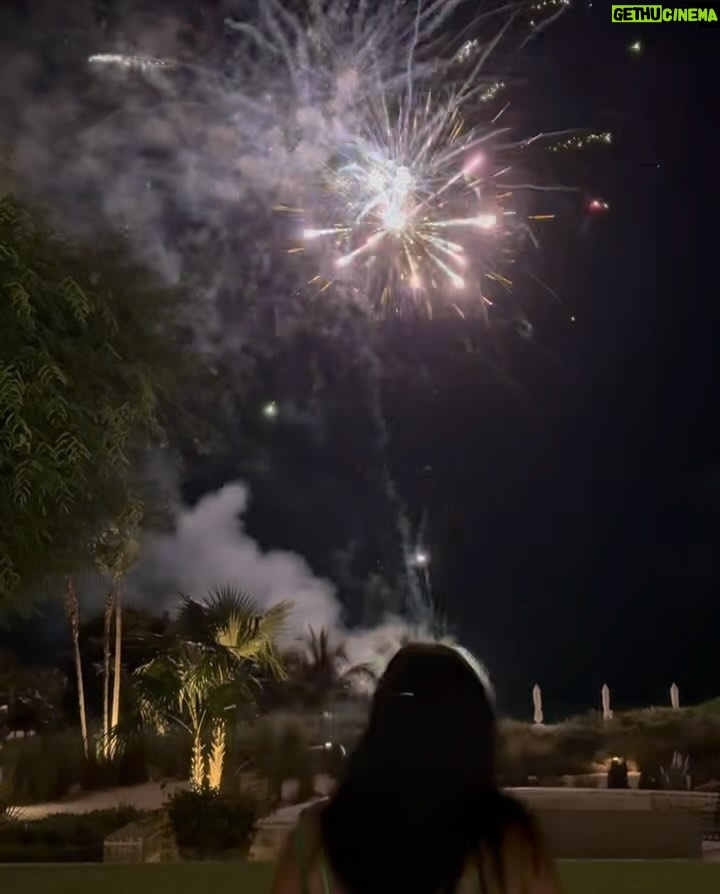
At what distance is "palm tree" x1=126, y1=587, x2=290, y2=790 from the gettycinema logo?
6469 millimetres

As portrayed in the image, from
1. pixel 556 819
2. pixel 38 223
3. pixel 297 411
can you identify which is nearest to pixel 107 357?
pixel 38 223

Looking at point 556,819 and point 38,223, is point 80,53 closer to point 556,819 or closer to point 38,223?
point 38,223

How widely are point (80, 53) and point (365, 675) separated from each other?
20.9 ft

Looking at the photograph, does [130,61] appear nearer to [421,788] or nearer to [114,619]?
[114,619]

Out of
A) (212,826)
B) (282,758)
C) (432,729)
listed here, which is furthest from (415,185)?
(432,729)

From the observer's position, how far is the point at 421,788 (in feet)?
4.45

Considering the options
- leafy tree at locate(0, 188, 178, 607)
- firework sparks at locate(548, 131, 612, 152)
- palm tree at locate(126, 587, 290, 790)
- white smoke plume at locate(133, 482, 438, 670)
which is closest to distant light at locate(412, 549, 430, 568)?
white smoke plume at locate(133, 482, 438, 670)

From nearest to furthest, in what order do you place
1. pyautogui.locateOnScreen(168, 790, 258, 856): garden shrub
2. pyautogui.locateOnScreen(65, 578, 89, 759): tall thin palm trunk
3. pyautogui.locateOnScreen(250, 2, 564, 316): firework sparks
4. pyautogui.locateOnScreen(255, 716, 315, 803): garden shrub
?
pyautogui.locateOnScreen(168, 790, 258, 856): garden shrub < pyautogui.locateOnScreen(255, 716, 315, 803): garden shrub < pyautogui.locateOnScreen(250, 2, 564, 316): firework sparks < pyautogui.locateOnScreen(65, 578, 89, 759): tall thin palm trunk

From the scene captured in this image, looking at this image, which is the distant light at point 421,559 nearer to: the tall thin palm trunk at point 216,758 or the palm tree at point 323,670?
the palm tree at point 323,670

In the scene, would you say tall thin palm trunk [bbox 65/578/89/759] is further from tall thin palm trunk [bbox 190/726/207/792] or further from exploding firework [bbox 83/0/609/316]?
exploding firework [bbox 83/0/609/316]

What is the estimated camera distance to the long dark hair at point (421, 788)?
1312 mm

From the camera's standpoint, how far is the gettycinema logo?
1017 cm

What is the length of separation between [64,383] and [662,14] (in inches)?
326

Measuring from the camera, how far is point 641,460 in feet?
41.0
